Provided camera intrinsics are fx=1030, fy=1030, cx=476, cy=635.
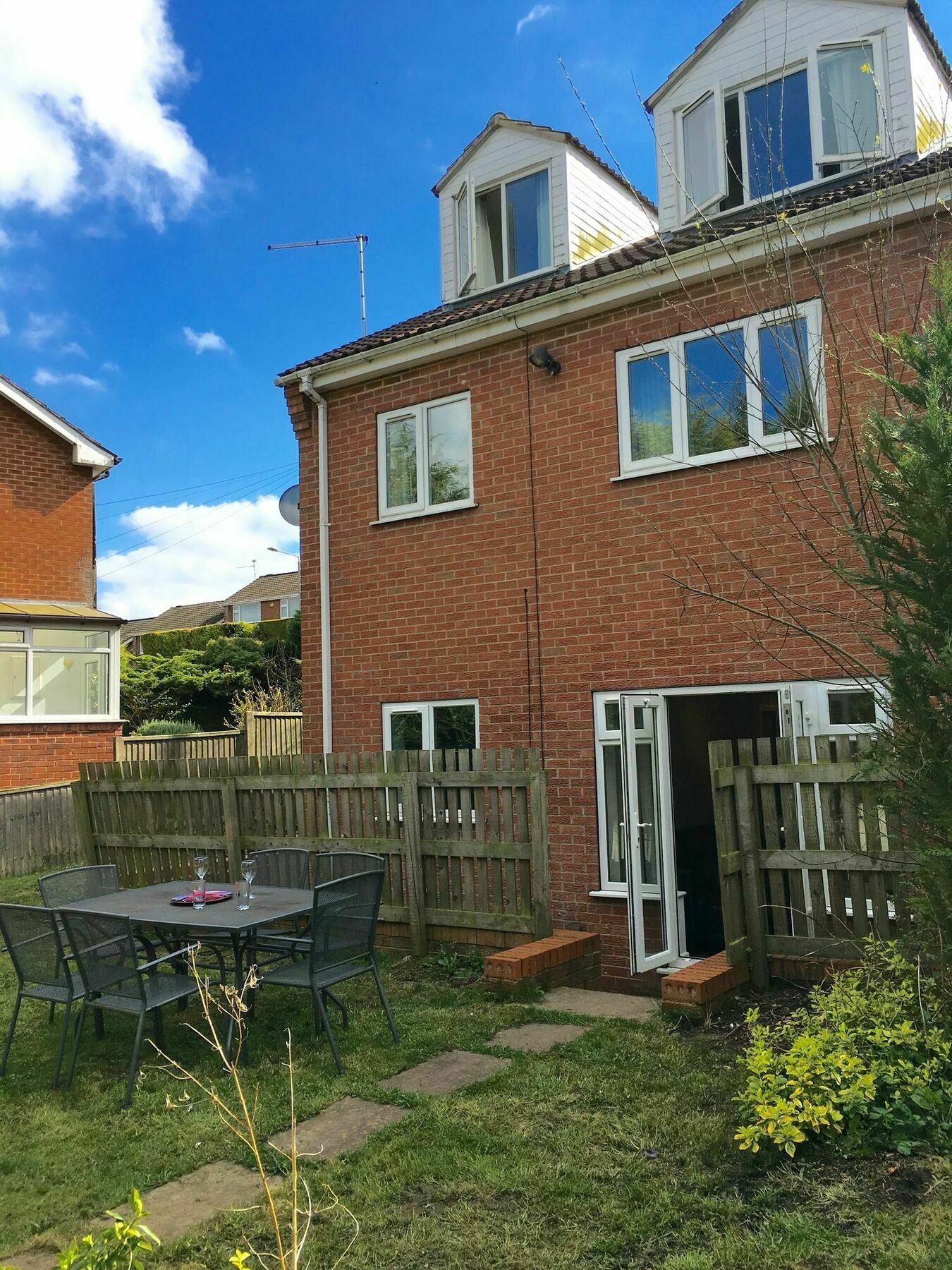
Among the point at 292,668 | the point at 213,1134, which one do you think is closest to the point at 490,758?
the point at 213,1134

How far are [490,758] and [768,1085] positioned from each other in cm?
437

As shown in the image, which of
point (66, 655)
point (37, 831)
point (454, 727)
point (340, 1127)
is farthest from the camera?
point (66, 655)

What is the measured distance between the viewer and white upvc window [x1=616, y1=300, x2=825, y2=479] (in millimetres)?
8266

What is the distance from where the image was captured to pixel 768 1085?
427 centimetres

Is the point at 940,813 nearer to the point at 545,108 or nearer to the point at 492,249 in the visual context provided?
the point at 545,108

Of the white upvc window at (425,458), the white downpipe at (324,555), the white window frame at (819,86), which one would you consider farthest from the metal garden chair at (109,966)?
the white window frame at (819,86)

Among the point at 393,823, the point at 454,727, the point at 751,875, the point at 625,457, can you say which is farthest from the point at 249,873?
the point at 625,457

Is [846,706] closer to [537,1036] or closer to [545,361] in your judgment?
[537,1036]

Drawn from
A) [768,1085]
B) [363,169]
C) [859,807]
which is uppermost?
[363,169]

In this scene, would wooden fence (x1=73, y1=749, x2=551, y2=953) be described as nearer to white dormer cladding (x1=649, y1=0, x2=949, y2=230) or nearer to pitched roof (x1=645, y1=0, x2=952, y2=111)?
white dormer cladding (x1=649, y1=0, x2=949, y2=230)

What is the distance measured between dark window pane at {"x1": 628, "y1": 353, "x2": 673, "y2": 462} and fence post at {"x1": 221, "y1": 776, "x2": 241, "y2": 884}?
16.3ft

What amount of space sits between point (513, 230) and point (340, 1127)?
1002cm

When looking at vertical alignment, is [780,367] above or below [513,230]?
below

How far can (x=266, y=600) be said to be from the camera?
2200 inches
